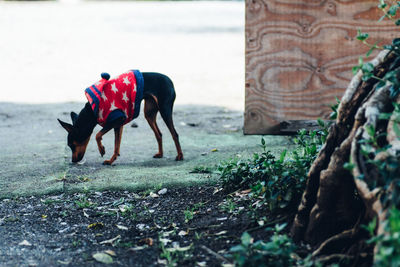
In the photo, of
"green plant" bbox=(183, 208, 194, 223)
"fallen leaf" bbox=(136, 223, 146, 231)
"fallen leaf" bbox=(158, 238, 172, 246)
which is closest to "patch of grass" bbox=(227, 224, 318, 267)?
"fallen leaf" bbox=(158, 238, 172, 246)

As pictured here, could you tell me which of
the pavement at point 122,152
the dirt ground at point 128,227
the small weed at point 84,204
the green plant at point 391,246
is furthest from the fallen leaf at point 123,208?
the green plant at point 391,246

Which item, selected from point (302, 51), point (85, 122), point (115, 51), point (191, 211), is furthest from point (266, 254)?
point (115, 51)

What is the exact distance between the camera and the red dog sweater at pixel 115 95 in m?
5.57

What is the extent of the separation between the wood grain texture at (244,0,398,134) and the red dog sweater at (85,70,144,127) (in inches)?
49.7

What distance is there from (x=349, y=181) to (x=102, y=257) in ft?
4.84

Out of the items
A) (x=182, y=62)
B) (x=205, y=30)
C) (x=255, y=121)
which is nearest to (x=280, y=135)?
(x=255, y=121)

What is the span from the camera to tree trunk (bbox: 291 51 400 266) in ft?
9.50

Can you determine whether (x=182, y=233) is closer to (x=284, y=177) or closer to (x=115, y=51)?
(x=284, y=177)

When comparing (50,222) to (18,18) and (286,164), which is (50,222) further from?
(18,18)

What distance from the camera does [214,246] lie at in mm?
3420

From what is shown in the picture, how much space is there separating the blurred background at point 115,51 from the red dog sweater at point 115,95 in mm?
3540

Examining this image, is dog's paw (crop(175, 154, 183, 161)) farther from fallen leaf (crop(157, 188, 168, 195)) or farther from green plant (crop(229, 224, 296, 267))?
green plant (crop(229, 224, 296, 267))

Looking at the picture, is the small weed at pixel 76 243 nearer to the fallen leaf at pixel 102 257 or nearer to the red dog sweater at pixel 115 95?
the fallen leaf at pixel 102 257

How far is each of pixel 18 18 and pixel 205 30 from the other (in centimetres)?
685
